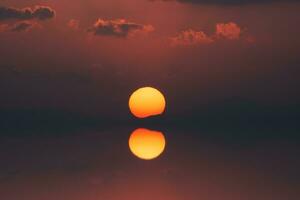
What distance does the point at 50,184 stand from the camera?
633 ft

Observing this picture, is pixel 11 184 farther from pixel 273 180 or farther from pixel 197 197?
pixel 273 180

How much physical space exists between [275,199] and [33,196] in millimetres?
50428

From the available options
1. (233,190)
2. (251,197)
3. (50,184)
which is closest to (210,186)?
(233,190)

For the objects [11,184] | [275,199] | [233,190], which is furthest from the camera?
[11,184]

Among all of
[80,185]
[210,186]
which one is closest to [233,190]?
Answer: [210,186]

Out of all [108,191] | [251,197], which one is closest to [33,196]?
[108,191]

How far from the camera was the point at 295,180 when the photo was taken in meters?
195

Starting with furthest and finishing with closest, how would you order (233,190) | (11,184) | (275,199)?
(11,184), (233,190), (275,199)

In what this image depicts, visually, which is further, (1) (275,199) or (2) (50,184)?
(2) (50,184)

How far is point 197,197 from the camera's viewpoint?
6796 inches

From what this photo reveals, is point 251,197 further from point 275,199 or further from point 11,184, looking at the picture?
point 11,184

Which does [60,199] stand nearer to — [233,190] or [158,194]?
[158,194]

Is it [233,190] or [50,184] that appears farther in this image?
[50,184]

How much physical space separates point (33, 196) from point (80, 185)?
82.8ft
